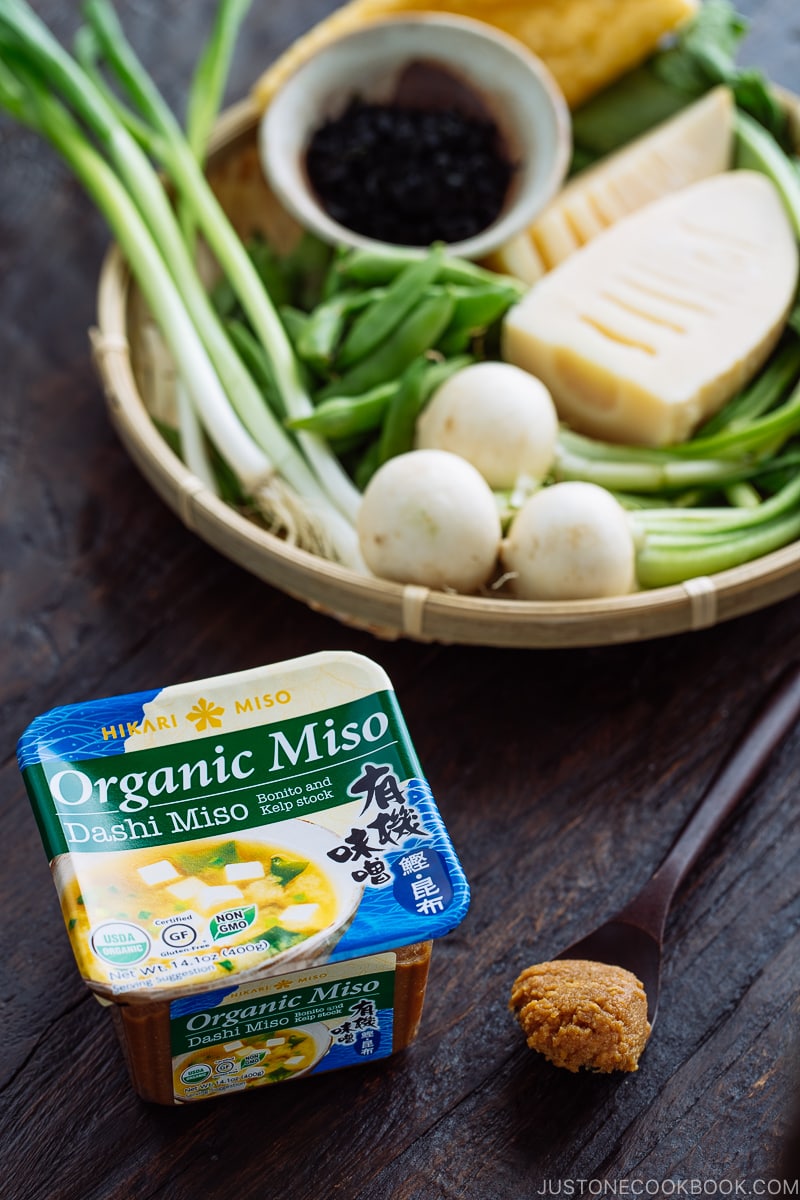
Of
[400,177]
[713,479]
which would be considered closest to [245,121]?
[400,177]

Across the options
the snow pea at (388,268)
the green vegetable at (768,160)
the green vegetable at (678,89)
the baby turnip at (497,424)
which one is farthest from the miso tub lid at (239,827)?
the green vegetable at (678,89)

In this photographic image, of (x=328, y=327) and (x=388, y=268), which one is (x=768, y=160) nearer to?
(x=388, y=268)

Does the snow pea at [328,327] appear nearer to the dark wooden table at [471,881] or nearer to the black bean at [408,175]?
the black bean at [408,175]

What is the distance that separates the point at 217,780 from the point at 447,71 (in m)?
1.34

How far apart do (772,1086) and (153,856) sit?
2.05 feet

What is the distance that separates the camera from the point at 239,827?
0.93 m

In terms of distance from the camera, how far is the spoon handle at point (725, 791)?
1133 millimetres

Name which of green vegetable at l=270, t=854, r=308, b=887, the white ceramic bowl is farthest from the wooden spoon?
the white ceramic bowl

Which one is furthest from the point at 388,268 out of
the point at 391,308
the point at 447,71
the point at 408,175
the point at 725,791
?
the point at 725,791

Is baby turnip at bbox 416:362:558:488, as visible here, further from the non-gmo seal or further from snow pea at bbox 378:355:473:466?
the non-gmo seal

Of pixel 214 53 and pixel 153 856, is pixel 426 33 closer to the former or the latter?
pixel 214 53

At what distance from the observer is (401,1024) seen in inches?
39.0

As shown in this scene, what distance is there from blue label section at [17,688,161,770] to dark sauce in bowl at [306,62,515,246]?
1001 mm

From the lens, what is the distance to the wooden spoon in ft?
3.60
